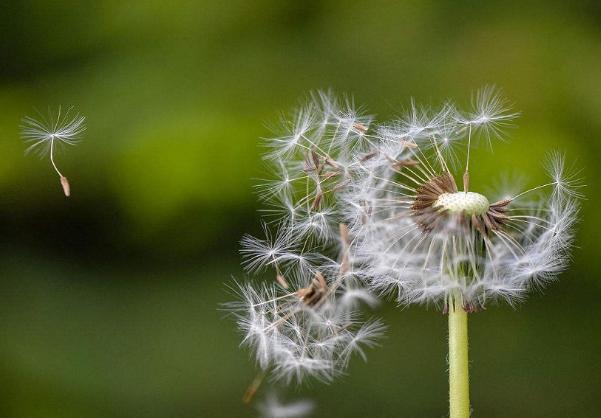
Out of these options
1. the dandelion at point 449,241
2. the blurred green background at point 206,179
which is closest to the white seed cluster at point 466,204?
the dandelion at point 449,241

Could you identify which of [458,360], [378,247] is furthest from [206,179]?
[458,360]

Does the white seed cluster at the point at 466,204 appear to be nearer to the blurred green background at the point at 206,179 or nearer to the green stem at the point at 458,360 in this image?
the green stem at the point at 458,360

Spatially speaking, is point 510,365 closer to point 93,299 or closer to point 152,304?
point 152,304

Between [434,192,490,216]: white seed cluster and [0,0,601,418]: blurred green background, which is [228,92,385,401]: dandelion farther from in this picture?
[0,0,601,418]: blurred green background

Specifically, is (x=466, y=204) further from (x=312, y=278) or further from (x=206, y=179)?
(x=206, y=179)

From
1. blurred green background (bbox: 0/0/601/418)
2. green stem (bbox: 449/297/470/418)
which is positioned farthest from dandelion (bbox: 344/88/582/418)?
blurred green background (bbox: 0/0/601/418)

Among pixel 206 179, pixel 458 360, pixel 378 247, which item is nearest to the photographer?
pixel 458 360

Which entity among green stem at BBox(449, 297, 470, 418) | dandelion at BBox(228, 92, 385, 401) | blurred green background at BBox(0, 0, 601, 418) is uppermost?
blurred green background at BBox(0, 0, 601, 418)
